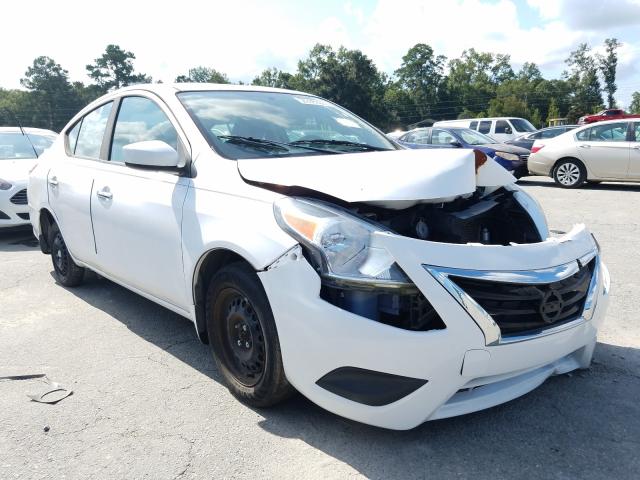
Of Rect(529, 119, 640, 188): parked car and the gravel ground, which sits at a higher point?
Rect(529, 119, 640, 188): parked car

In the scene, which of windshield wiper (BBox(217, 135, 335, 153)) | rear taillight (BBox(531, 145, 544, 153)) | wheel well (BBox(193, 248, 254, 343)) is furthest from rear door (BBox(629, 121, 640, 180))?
wheel well (BBox(193, 248, 254, 343))

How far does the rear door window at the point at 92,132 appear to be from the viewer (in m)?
4.08

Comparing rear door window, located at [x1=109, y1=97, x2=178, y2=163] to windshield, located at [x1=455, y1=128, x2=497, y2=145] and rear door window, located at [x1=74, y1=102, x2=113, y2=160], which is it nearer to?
rear door window, located at [x1=74, y1=102, x2=113, y2=160]

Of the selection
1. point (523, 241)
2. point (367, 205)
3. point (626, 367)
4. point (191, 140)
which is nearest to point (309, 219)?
point (367, 205)

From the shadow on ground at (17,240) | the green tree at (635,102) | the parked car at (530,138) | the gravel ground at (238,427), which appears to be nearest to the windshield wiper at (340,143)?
the gravel ground at (238,427)

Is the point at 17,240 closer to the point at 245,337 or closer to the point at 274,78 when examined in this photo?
the point at 245,337

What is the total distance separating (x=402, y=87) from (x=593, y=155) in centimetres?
8706

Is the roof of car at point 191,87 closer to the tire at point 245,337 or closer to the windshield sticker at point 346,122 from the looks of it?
the windshield sticker at point 346,122

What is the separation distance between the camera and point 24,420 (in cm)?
270

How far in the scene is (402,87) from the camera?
93.8 m

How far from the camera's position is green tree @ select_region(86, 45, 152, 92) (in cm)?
7556

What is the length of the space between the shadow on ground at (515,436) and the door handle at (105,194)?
6.07ft

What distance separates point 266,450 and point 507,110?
81426 mm

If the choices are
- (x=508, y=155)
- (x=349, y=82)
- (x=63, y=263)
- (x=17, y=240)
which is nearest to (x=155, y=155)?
(x=63, y=263)
